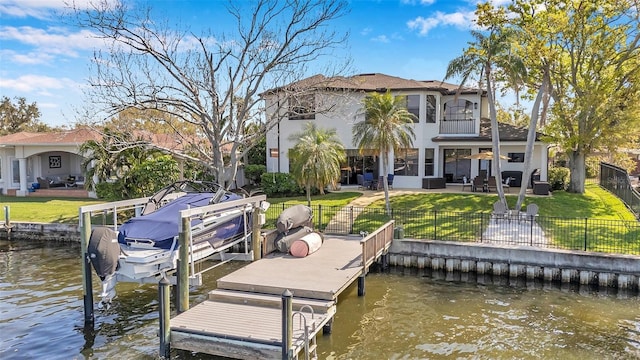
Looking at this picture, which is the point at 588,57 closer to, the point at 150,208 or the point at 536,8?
the point at 536,8

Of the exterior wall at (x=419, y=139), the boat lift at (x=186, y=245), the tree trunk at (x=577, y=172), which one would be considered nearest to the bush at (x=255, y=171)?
the exterior wall at (x=419, y=139)

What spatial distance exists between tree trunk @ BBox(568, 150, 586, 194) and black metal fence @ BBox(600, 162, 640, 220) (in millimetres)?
1871

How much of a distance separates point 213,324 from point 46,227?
53.9 feet

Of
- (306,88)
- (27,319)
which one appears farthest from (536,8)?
(27,319)

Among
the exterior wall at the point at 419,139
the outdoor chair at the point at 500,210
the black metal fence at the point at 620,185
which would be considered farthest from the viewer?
the exterior wall at the point at 419,139

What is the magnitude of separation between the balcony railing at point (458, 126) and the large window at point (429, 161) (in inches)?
59.2

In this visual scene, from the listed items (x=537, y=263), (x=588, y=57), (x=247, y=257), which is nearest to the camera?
(x=247, y=257)

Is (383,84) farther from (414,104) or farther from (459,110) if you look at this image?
(459,110)

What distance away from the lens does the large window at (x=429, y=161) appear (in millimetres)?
27547

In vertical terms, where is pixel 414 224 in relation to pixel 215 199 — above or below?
below

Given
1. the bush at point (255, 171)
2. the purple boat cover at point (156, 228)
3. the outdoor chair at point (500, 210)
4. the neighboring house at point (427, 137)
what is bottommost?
the outdoor chair at point (500, 210)

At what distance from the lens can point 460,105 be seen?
1139 inches

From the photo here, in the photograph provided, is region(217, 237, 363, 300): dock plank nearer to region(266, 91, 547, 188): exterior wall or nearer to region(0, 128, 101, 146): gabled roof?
region(266, 91, 547, 188): exterior wall

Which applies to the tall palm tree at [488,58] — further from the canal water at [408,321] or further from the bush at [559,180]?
the bush at [559,180]
